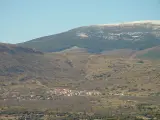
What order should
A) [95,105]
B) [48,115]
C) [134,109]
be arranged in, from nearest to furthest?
[48,115] → [134,109] → [95,105]

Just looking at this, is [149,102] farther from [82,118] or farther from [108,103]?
[82,118]

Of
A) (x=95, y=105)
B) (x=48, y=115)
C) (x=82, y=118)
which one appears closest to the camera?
(x=82, y=118)

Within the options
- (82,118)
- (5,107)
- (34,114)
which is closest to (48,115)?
(34,114)

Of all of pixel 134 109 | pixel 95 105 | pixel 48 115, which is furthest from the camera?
pixel 95 105

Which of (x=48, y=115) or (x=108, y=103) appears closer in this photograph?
(x=48, y=115)

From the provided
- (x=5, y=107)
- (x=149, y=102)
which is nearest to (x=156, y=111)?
(x=149, y=102)

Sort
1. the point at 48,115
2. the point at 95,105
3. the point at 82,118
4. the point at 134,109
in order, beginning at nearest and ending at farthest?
the point at 82,118
the point at 48,115
the point at 134,109
the point at 95,105

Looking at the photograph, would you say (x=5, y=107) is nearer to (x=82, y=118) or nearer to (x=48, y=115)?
(x=48, y=115)

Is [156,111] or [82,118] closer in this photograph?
[82,118]

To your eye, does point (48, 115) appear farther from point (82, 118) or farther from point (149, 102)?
point (149, 102)
